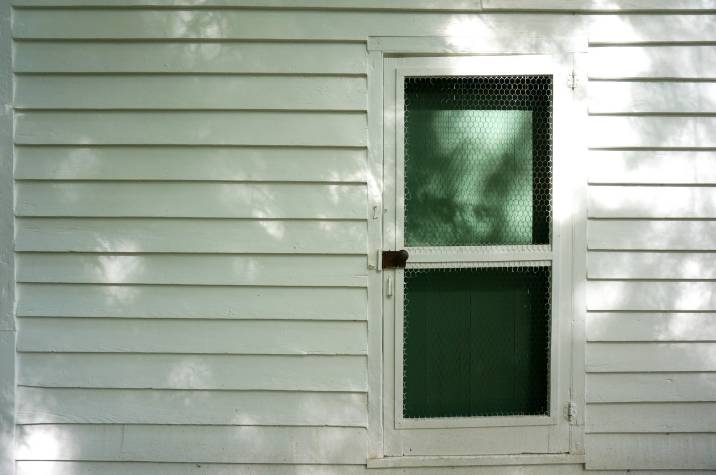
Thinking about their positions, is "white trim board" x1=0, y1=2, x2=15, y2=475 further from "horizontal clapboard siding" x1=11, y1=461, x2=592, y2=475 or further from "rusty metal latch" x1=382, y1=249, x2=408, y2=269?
"rusty metal latch" x1=382, y1=249, x2=408, y2=269

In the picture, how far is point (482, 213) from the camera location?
116 inches

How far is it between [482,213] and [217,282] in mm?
1234

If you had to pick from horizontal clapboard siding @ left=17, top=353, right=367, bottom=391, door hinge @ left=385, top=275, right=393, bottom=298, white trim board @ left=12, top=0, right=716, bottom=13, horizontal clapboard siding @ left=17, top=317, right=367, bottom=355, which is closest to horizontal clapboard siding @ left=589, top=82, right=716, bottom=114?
white trim board @ left=12, top=0, right=716, bottom=13

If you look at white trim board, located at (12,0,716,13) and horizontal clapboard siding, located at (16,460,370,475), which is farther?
horizontal clapboard siding, located at (16,460,370,475)

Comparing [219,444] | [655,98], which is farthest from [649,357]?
[219,444]

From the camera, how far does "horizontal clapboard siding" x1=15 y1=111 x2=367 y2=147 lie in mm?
2852

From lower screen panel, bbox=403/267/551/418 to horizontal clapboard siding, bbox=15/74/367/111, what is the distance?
2.93 feet

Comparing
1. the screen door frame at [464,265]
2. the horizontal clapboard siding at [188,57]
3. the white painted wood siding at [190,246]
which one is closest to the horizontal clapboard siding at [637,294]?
the screen door frame at [464,265]

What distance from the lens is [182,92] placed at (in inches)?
112

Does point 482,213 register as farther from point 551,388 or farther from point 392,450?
point 392,450

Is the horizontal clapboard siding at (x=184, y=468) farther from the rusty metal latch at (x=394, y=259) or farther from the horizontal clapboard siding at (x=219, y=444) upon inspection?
the rusty metal latch at (x=394, y=259)

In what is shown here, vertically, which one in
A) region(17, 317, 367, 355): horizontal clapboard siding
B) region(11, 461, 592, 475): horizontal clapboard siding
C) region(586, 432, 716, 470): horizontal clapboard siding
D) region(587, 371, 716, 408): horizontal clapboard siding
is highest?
region(17, 317, 367, 355): horizontal clapboard siding

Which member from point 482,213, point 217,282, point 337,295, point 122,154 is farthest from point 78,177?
point 482,213

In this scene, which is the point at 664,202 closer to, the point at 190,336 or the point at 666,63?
the point at 666,63
